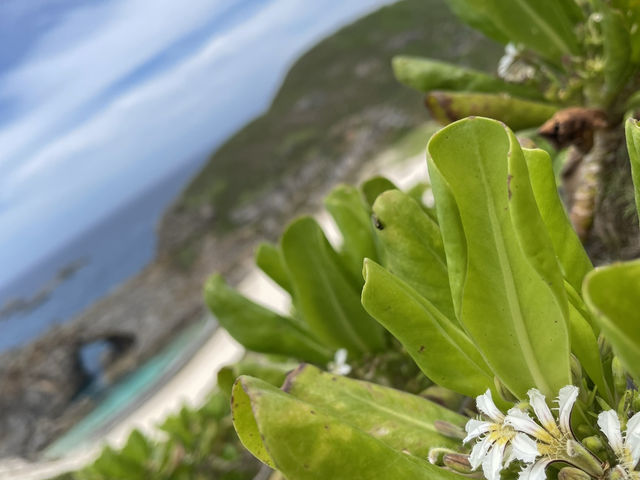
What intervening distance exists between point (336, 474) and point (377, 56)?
1666 centimetres

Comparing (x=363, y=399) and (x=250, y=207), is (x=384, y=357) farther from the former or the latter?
(x=250, y=207)

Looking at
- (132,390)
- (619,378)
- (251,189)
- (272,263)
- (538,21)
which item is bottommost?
(132,390)

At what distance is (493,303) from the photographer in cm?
63

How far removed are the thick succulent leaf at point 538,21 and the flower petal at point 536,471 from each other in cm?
110

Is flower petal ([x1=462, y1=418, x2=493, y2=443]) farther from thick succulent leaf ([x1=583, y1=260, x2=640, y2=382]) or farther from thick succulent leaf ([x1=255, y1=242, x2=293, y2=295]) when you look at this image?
thick succulent leaf ([x1=255, y1=242, x2=293, y2=295])

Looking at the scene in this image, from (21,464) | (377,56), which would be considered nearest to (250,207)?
(377,56)

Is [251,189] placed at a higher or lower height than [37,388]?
lower

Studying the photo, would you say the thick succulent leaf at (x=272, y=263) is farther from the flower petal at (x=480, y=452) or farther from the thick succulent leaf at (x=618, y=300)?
the thick succulent leaf at (x=618, y=300)

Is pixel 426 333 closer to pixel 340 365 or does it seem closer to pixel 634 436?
pixel 634 436

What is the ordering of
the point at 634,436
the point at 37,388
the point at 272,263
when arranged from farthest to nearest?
1. the point at 37,388
2. the point at 272,263
3. the point at 634,436

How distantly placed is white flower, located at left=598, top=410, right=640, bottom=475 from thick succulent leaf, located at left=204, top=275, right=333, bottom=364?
89 cm

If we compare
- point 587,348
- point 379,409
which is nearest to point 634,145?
point 587,348

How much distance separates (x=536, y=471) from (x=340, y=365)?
0.74 m

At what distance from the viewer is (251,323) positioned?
4.44ft
